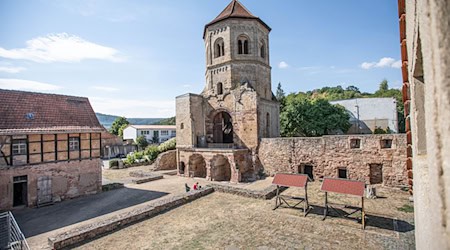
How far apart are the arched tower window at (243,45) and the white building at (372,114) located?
72.6 feet

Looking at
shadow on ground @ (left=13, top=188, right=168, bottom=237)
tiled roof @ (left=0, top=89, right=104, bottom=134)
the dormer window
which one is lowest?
shadow on ground @ (left=13, top=188, right=168, bottom=237)

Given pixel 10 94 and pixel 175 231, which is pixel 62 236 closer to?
pixel 175 231

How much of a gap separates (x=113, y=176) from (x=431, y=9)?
26255 millimetres

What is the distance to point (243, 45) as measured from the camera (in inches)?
915

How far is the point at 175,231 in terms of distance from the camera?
31.6 feet

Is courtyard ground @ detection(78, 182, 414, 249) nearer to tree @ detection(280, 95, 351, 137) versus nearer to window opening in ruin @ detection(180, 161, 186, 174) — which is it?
window opening in ruin @ detection(180, 161, 186, 174)

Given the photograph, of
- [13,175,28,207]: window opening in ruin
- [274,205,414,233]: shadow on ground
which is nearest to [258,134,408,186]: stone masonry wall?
[274,205,414,233]: shadow on ground

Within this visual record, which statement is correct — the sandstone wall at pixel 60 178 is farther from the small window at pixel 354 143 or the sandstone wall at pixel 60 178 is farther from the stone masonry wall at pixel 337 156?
the small window at pixel 354 143

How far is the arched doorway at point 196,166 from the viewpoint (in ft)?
72.1

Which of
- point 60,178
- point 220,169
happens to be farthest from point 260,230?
point 60,178

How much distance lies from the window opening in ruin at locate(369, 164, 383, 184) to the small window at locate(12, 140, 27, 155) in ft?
72.6

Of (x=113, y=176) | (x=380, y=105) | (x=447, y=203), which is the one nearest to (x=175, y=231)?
(x=447, y=203)

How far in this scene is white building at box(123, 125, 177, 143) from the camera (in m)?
54.8

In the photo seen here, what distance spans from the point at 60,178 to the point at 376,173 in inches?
829
